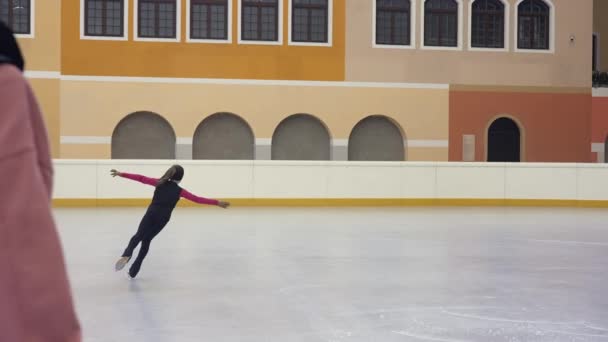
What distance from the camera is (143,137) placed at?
33.4 meters

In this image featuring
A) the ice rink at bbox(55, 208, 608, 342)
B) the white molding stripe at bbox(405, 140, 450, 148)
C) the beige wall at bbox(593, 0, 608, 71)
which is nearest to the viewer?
the ice rink at bbox(55, 208, 608, 342)

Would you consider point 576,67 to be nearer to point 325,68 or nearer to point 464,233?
point 325,68

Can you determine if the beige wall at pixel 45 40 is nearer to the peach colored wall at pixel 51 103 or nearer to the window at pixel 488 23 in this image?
the peach colored wall at pixel 51 103

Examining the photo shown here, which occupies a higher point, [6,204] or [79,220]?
[6,204]

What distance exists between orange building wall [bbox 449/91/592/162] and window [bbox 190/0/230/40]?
9560 mm

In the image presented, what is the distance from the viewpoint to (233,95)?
1310 inches

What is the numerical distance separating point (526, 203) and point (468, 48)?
996cm

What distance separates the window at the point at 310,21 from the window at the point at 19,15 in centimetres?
1009

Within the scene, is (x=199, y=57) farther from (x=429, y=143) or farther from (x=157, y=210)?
(x=157, y=210)

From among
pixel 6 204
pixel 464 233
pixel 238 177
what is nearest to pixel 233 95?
pixel 238 177

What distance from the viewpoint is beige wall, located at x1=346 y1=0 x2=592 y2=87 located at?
34.2 metres

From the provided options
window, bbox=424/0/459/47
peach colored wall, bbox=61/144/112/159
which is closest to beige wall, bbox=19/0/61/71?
peach colored wall, bbox=61/144/112/159

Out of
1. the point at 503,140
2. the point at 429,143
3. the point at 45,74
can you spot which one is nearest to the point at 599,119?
the point at 503,140

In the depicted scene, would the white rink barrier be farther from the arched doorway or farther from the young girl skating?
the young girl skating
